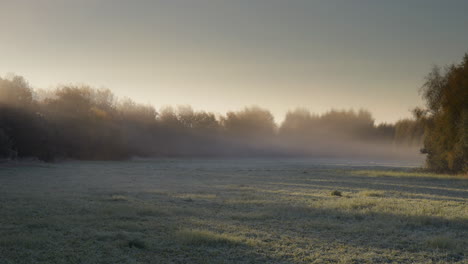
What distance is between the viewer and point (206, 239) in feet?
33.4

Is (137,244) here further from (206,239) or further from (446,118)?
(446,118)

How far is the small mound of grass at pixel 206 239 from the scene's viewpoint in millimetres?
10003

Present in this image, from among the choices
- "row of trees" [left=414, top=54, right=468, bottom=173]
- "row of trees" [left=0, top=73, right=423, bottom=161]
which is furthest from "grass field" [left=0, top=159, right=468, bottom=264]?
"row of trees" [left=0, top=73, right=423, bottom=161]

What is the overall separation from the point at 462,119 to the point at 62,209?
3684 cm

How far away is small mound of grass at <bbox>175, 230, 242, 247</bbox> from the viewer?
32.8 ft

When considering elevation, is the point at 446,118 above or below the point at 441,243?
above

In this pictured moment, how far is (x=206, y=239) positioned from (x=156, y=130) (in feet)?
293

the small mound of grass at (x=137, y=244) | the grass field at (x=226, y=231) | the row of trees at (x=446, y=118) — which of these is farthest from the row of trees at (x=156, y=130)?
the small mound of grass at (x=137, y=244)

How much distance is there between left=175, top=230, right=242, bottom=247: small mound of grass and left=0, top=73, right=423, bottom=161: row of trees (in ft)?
140

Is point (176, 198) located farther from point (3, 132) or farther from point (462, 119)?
point (3, 132)

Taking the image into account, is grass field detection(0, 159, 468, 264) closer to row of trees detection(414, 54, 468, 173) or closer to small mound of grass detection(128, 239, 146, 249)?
small mound of grass detection(128, 239, 146, 249)

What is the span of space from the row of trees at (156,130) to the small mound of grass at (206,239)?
42.8 m

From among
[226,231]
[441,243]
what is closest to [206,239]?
[226,231]

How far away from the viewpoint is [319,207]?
→ 54.8 feet
